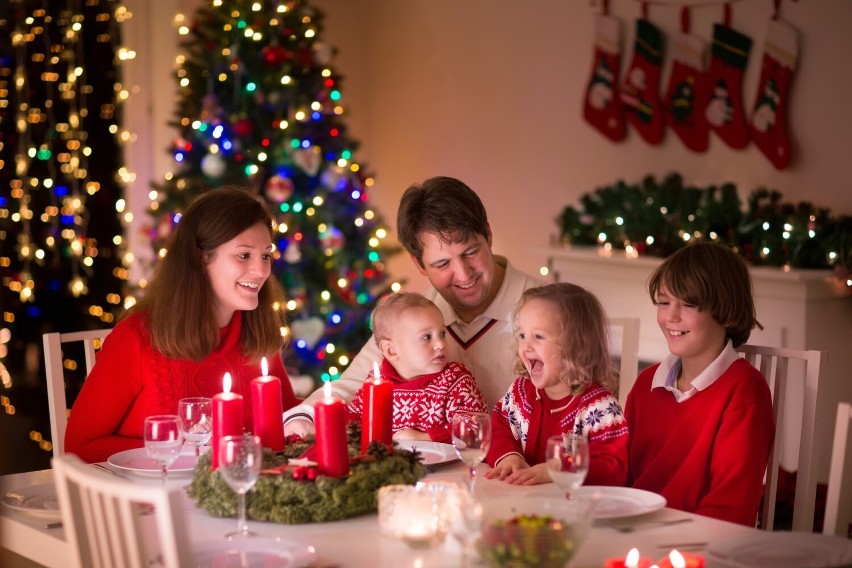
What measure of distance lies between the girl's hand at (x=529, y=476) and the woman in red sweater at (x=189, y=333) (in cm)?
85

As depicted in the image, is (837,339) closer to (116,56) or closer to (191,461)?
(191,461)

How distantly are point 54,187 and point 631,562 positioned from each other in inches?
186

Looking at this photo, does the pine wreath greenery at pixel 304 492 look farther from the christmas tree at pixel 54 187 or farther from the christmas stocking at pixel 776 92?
the christmas tree at pixel 54 187

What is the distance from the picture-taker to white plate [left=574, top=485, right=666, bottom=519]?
1977mm

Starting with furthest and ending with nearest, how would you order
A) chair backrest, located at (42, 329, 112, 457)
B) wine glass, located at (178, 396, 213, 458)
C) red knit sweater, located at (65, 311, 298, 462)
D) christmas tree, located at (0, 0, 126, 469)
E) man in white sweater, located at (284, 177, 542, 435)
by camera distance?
christmas tree, located at (0, 0, 126, 469) < man in white sweater, located at (284, 177, 542, 435) < chair backrest, located at (42, 329, 112, 457) < red knit sweater, located at (65, 311, 298, 462) < wine glass, located at (178, 396, 213, 458)

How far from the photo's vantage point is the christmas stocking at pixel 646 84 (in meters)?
5.36

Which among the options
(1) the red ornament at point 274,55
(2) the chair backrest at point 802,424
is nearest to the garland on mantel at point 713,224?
(1) the red ornament at point 274,55

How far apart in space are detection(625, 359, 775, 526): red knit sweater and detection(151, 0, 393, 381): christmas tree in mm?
2519

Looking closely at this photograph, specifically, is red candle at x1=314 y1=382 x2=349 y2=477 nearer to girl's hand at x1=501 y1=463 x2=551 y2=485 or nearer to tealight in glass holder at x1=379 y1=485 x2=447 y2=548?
tealight in glass holder at x1=379 y1=485 x2=447 y2=548

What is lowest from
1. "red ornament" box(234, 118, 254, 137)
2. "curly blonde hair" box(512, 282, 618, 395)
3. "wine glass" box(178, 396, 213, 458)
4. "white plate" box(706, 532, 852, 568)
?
"white plate" box(706, 532, 852, 568)

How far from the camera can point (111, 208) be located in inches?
234

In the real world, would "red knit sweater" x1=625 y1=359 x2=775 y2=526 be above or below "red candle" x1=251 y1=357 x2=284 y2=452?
below

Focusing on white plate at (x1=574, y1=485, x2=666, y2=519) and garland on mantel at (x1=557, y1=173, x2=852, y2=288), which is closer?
white plate at (x1=574, y1=485, x2=666, y2=519)

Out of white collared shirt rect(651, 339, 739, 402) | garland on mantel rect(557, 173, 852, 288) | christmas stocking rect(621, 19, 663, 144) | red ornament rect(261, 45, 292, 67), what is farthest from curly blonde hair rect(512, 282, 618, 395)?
christmas stocking rect(621, 19, 663, 144)
